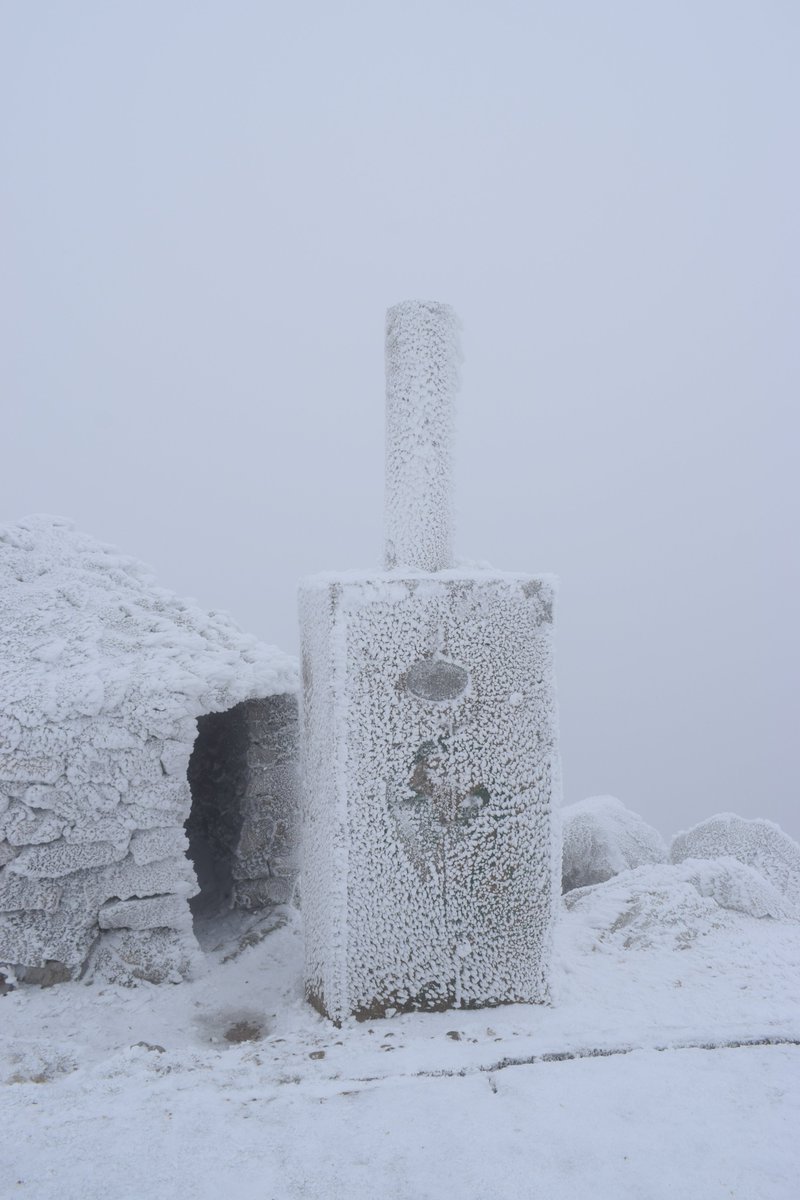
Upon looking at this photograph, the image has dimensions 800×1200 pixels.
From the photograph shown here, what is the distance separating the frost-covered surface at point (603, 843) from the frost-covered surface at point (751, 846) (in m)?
0.25

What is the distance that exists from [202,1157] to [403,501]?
2248 mm

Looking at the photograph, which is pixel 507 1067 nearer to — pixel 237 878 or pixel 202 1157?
pixel 202 1157

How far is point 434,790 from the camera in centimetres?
301

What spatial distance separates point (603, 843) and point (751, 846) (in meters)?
0.92

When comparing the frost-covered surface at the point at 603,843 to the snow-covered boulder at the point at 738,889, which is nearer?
the snow-covered boulder at the point at 738,889

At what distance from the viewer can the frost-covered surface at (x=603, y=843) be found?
5332mm

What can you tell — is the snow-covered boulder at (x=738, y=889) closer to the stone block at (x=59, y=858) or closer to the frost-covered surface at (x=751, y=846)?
the frost-covered surface at (x=751, y=846)

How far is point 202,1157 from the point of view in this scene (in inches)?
71.8

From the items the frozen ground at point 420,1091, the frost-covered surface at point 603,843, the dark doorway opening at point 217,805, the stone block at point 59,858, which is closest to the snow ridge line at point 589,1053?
the frozen ground at point 420,1091

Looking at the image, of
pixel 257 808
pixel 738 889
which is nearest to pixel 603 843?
pixel 738 889

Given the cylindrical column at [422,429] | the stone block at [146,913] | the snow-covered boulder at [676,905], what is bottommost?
the snow-covered boulder at [676,905]

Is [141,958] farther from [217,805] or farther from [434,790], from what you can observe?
[434,790]

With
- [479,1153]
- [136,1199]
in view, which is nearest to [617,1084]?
[479,1153]

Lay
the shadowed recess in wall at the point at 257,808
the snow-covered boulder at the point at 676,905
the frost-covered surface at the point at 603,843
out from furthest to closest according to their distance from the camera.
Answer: the frost-covered surface at the point at 603,843
the shadowed recess in wall at the point at 257,808
the snow-covered boulder at the point at 676,905
